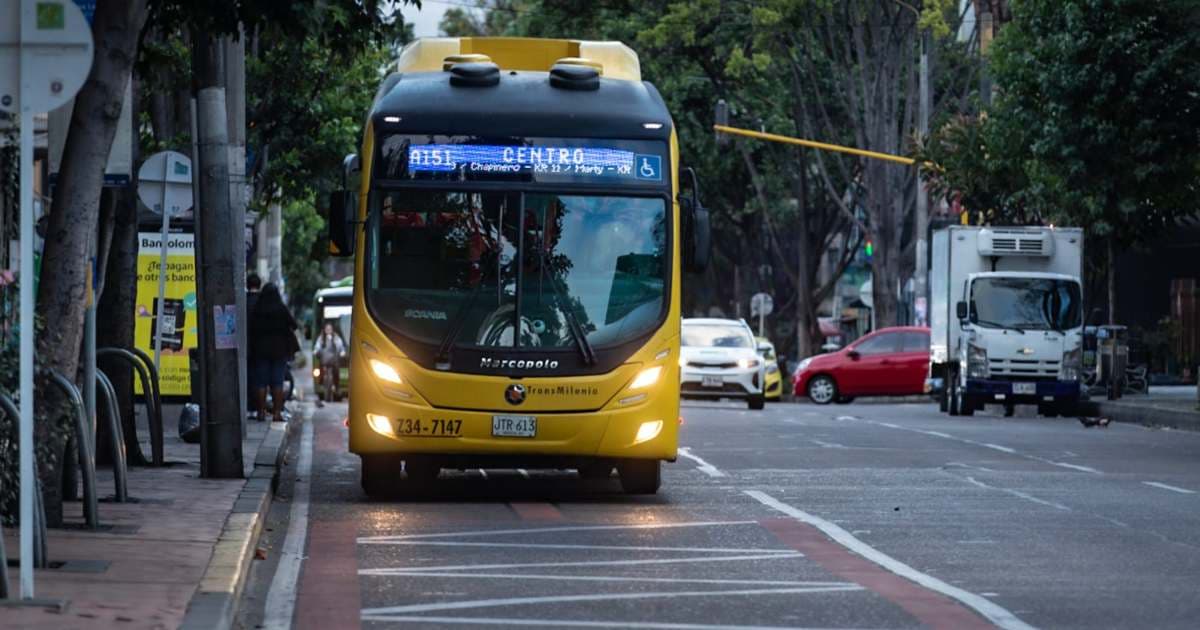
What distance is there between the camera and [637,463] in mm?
17750

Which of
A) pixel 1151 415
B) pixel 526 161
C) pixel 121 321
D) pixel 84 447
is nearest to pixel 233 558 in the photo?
pixel 84 447

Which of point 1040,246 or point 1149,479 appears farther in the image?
point 1040,246

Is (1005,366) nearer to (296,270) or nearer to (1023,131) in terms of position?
(1023,131)

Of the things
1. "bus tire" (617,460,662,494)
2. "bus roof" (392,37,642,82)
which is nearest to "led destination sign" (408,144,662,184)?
"bus roof" (392,37,642,82)

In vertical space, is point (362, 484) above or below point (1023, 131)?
below

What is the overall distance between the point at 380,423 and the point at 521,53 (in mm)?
3871

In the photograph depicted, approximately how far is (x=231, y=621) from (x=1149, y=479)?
38.5ft

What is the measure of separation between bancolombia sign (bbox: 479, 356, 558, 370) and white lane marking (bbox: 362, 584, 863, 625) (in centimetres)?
553

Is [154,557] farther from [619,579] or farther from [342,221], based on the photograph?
[342,221]

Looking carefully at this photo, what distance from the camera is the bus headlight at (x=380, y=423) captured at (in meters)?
17.0

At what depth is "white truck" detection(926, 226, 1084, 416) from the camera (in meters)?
36.6

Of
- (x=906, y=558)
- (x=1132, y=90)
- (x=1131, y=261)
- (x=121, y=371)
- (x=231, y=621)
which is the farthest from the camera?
(x=1131, y=261)

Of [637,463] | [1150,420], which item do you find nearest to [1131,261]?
[1150,420]

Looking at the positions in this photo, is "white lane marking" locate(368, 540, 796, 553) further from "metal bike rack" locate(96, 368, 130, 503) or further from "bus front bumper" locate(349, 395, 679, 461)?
"bus front bumper" locate(349, 395, 679, 461)
